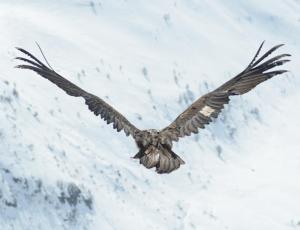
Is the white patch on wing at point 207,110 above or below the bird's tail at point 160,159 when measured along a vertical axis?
above

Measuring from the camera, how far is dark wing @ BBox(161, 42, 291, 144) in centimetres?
1916

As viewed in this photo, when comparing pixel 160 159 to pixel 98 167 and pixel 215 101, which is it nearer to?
pixel 215 101

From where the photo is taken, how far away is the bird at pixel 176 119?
59.6 feet

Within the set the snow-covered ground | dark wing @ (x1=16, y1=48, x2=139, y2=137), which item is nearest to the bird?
dark wing @ (x1=16, y1=48, x2=139, y2=137)

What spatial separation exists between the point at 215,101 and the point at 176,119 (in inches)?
37.7

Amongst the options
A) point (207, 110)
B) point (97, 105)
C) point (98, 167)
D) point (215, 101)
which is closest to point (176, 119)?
point (207, 110)

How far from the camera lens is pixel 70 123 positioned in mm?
172875

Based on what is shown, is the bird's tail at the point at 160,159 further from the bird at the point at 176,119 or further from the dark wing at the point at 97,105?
the dark wing at the point at 97,105

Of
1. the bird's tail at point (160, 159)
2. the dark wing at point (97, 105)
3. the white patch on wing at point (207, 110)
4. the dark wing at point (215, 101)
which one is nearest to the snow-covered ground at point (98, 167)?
the dark wing at point (97, 105)

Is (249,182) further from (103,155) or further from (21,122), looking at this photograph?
(21,122)

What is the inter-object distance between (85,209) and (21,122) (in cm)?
1770

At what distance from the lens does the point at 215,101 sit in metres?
19.8

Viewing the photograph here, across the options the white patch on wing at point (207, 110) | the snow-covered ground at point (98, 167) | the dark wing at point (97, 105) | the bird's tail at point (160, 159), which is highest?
the snow-covered ground at point (98, 167)

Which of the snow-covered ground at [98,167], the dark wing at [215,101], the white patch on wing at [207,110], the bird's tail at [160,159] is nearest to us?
the bird's tail at [160,159]
